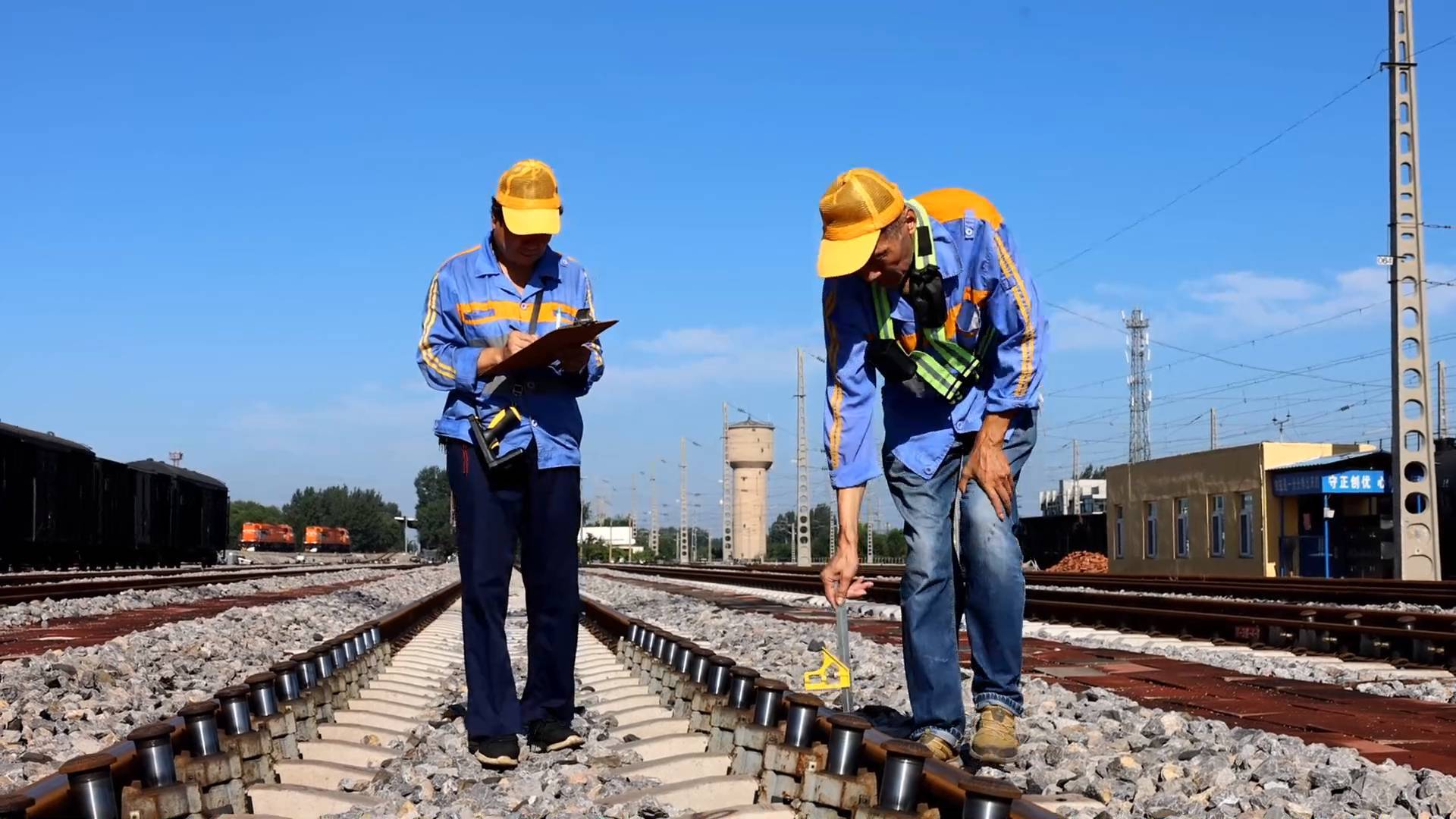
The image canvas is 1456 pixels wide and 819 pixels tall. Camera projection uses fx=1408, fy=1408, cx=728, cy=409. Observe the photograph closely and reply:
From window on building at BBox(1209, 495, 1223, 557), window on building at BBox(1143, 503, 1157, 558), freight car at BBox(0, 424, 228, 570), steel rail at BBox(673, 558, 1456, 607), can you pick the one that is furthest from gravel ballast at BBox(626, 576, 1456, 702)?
window on building at BBox(1143, 503, 1157, 558)

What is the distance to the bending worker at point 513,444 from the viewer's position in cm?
465

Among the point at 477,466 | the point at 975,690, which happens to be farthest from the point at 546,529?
the point at 975,690

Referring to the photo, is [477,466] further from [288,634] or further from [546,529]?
[288,634]

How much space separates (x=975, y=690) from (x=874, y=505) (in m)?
77.5

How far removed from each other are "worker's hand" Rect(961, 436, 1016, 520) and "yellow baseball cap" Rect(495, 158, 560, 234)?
61.3 inches

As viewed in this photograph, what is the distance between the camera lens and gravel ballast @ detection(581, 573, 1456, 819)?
3463 mm

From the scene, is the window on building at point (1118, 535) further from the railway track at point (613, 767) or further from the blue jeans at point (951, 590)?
the blue jeans at point (951, 590)

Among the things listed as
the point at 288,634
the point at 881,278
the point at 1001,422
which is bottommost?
the point at 288,634

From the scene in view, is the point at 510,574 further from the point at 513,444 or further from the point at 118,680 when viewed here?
the point at 118,680

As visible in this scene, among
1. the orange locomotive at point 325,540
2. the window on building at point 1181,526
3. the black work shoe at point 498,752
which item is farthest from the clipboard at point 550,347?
the orange locomotive at point 325,540

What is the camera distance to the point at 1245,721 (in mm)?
4988

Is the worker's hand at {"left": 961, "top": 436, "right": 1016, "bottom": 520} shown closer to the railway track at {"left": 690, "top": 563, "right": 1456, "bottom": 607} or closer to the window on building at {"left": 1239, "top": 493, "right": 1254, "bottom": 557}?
the railway track at {"left": 690, "top": 563, "right": 1456, "bottom": 607}

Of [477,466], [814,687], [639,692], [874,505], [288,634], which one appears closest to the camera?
[814,687]

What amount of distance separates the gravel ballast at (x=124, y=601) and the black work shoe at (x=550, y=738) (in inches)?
336
